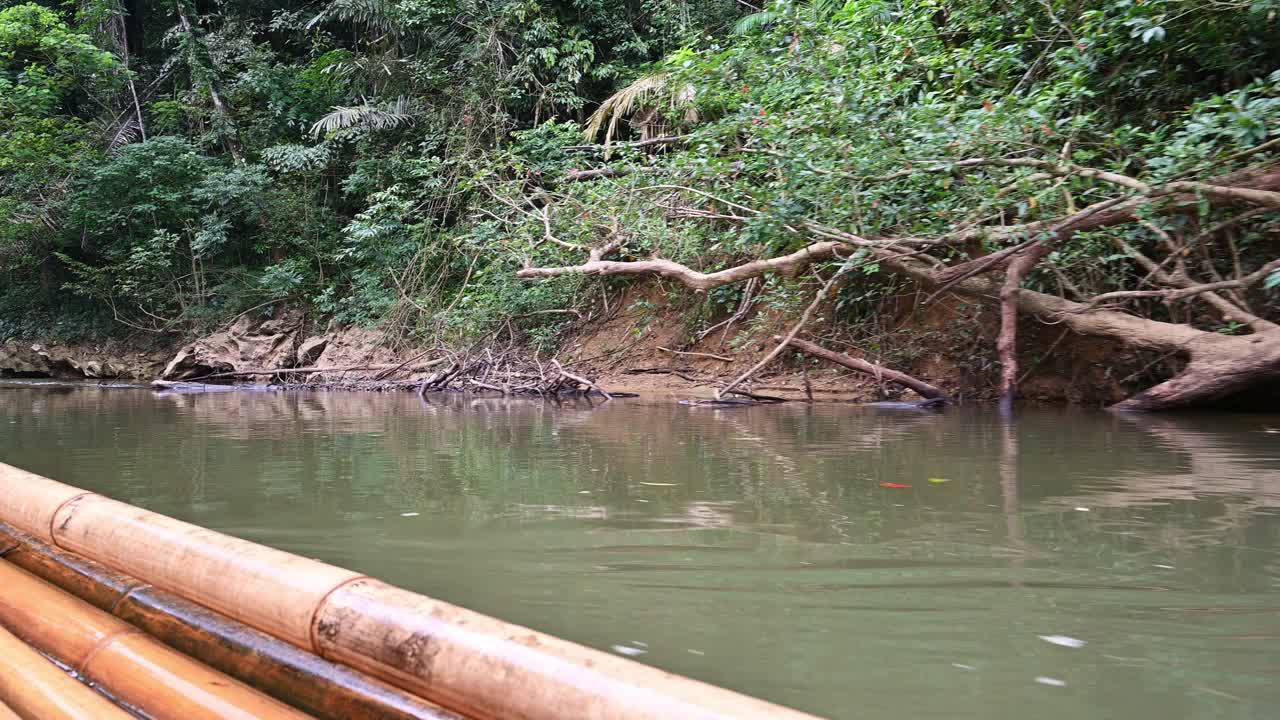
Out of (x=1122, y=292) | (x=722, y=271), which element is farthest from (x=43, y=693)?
(x=722, y=271)

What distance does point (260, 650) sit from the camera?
1.44 m

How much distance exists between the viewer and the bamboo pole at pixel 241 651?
1.23 metres

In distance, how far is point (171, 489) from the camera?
11.5 feet

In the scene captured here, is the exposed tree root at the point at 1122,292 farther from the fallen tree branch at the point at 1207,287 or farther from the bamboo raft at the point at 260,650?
the bamboo raft at the point at 260,650

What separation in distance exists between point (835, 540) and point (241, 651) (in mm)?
1611

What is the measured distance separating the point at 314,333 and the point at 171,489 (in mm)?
11679

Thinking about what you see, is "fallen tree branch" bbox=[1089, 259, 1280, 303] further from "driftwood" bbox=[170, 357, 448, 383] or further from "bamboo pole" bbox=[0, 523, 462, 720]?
"driftwood" bbox=[170, 357, 448, 383]

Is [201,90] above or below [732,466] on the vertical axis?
above

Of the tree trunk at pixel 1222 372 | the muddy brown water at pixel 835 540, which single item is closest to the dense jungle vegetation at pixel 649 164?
the tree trunk at pixel 1222 372

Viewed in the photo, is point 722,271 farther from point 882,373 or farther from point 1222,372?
point 1222,372

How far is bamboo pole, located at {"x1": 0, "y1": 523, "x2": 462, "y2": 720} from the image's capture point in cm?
123

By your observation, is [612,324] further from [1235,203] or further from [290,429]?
[1235,203]

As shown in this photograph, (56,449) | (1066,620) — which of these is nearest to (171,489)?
(56,449)

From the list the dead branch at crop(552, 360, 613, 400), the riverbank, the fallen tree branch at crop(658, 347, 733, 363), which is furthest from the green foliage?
the dead branch at crop(552, 360, 613, 400)
